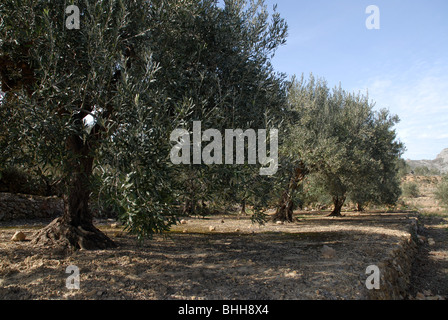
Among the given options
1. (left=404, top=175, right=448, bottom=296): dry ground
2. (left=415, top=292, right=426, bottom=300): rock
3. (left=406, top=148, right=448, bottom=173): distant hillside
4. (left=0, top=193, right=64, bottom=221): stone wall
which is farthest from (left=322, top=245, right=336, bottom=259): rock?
(left=406, top=148, right=448, bottom=173): distant hillside

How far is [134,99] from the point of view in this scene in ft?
17.7

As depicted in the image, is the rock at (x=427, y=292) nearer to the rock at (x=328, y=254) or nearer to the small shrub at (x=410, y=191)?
the rock at (x=328, y=254)

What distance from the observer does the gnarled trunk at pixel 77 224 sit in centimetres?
841

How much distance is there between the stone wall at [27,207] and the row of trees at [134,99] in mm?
→ 8921

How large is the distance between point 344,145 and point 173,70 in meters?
14.0

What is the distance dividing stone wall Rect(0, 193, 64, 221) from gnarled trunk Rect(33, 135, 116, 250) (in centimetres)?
854

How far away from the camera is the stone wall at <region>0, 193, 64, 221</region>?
15664 millimetres

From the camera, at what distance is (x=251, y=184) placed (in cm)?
698

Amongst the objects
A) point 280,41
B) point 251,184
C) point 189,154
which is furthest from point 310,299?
point 280,41

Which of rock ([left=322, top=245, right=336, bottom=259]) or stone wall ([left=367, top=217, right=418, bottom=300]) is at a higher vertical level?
rock ([left=322, top=245, right=336, bottom=259])

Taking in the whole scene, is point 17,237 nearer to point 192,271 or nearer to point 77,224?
point 77,224

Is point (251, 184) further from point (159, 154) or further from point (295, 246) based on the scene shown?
point (295, 246)

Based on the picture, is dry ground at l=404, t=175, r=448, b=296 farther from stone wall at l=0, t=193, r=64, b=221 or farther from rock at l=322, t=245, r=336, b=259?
stone wall at l=0, t=193, r=64, b=221

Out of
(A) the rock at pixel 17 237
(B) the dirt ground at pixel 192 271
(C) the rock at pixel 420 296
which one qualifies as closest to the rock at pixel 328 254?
(B) the dirt ground at pixel 192 271
